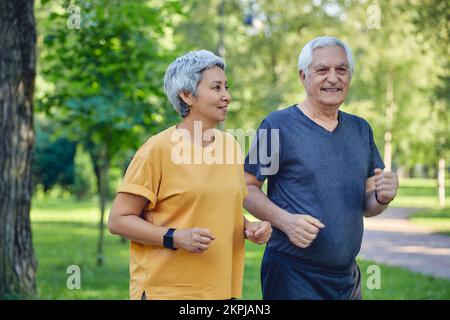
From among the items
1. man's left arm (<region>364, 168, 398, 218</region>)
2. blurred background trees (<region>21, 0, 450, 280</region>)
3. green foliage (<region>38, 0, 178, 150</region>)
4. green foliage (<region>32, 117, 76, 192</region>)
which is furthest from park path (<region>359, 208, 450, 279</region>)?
green foliage (<region>32, 117, 76, 192</region>)

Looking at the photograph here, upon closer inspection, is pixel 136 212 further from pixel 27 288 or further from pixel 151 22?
pixel 151 22

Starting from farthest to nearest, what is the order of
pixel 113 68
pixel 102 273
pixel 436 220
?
1. pixel 436 220
2. pixel 102 273
3. pixel 113 68

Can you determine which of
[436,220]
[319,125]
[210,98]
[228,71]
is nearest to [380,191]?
[319,125]

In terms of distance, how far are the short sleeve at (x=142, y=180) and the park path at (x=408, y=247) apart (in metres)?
8.76

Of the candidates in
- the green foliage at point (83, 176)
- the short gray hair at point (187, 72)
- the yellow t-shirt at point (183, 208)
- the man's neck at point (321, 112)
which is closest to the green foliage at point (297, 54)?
the green foliage at point (83, 176)

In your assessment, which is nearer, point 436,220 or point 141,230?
point 141,230

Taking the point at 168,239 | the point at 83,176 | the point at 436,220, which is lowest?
the point at 436,220

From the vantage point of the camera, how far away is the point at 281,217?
3.55m

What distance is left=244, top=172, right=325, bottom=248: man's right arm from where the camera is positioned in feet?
11.2

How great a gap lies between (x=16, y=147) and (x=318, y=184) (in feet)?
15.7

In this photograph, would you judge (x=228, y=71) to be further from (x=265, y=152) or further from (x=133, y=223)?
Result: (x=133, y=223)

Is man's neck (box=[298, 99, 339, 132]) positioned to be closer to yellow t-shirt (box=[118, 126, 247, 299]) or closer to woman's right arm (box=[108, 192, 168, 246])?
yellow t-shirt (box=[118, 126, 247, 299])

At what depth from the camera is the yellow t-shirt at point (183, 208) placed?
10.5ft

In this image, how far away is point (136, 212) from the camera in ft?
10.6
